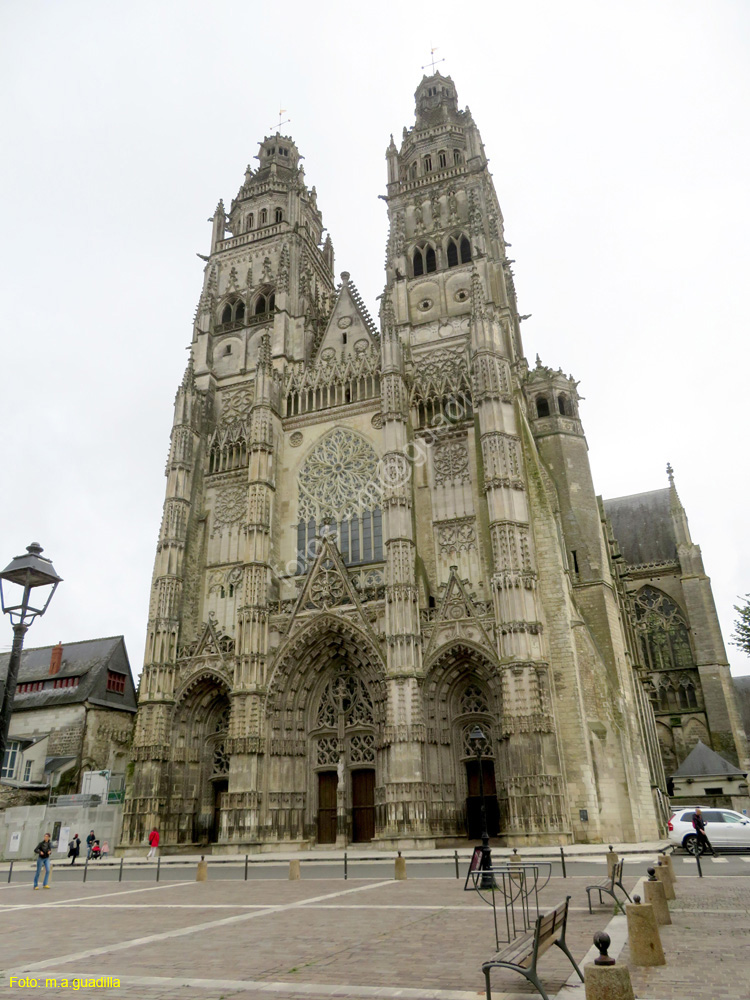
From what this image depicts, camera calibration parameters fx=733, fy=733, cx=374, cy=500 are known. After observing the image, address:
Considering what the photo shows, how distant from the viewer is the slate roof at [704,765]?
129ft

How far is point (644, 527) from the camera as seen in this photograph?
52.1 metres

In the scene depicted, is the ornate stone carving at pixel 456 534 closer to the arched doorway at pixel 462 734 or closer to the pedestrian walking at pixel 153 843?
the arched doorway at pixel 462 734

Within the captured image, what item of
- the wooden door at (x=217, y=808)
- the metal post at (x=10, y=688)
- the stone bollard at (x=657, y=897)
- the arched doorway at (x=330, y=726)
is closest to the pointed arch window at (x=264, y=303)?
the arched doorway at (x=330, y=726)

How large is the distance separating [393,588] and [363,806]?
868cm

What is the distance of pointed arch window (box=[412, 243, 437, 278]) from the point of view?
129 ft

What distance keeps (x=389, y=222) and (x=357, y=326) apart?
286 inches

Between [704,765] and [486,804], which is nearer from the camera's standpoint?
[486,804]

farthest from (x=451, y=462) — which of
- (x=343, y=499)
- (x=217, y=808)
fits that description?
(x=217, y=808)

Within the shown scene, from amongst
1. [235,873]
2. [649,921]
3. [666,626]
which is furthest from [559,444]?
[649,921]

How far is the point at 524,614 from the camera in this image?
1042 inches

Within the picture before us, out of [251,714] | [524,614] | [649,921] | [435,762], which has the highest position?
[524,614]

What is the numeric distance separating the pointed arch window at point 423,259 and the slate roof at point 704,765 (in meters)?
30.4

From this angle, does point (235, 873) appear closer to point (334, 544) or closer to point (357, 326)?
point (334, 544)

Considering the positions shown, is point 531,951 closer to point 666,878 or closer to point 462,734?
point 666,878
